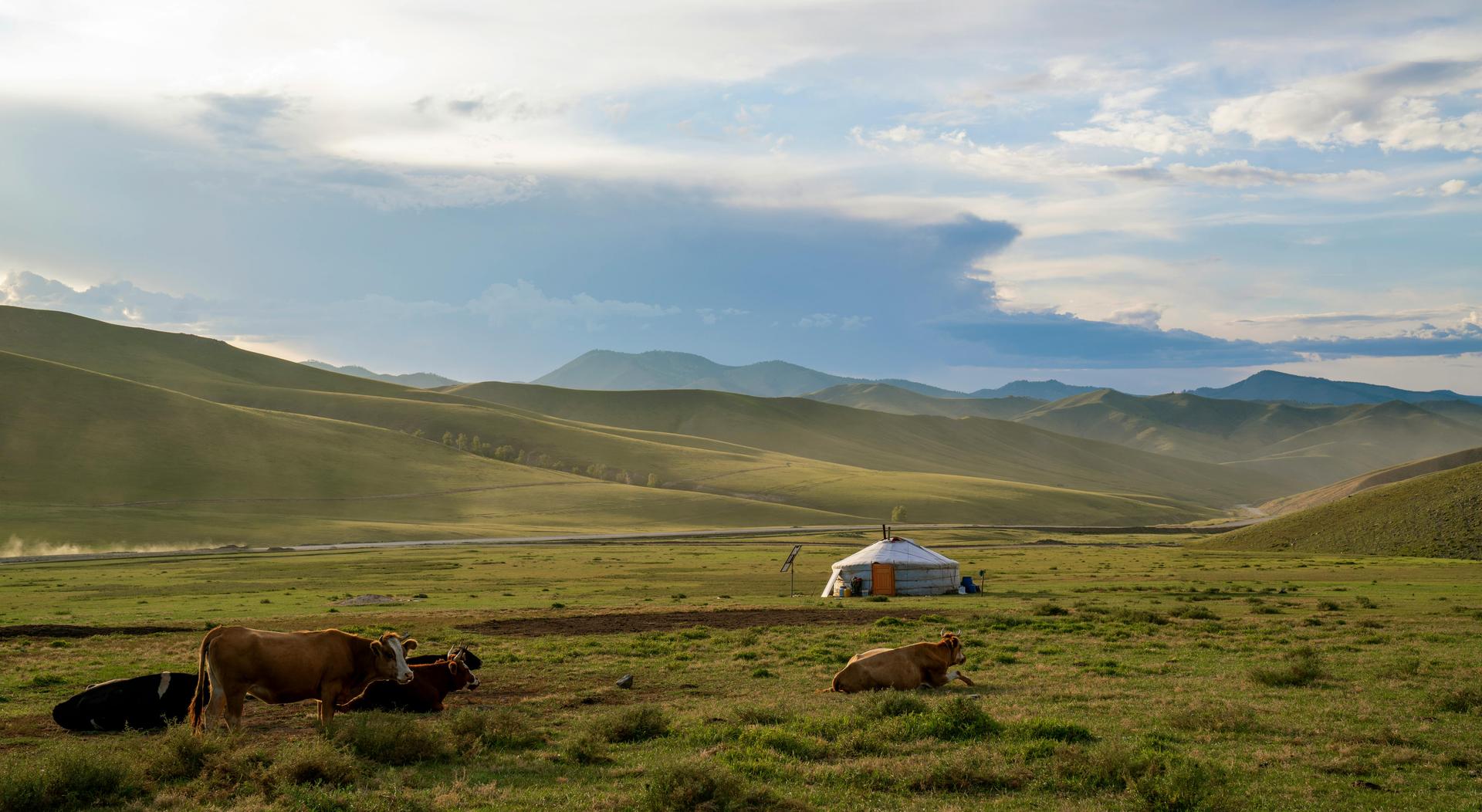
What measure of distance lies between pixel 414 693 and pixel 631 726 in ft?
15.3

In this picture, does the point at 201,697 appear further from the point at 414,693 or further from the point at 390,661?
the point at 414,693

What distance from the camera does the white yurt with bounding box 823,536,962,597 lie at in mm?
51688

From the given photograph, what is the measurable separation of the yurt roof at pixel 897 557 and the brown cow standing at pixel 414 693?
37.4 m

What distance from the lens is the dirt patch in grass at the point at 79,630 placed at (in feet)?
98.4

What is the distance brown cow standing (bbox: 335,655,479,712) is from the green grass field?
58 cm

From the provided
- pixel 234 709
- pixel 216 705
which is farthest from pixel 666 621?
pixel 216 705

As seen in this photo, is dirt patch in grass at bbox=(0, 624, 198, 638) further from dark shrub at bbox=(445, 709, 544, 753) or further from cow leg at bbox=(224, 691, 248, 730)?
dark shrub at bbox=(445, 709, 544, 753)

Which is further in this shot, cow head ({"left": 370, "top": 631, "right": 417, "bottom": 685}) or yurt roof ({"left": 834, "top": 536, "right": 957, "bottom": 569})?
yurt roof ({"left": 834, "top": 536, "right": 957, "bottom": 569})

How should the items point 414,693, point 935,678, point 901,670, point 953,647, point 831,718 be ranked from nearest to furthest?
point 831,718 < point 414,693 < point 901,670 < point 935,678 < point 953,647

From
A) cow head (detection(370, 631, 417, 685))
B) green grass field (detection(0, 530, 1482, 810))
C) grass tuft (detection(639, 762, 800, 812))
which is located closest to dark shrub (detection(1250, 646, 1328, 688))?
green grass field (detection(0, 530, 1482, 810))

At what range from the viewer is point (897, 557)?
52969 mm

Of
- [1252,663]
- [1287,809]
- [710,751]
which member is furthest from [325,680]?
[1252,663]

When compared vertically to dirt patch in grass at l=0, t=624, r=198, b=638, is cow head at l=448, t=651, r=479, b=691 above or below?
above

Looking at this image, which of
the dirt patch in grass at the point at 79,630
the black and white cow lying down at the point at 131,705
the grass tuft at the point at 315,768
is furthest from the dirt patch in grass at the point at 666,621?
the grass tuft at the point at 315,768
